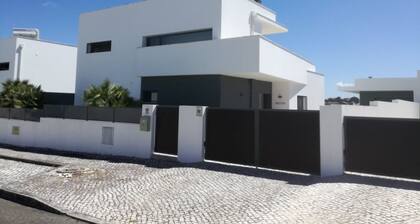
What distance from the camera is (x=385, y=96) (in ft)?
114

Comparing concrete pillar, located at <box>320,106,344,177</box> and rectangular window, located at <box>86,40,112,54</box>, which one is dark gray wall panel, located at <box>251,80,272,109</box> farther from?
concrete pillar, located at <box>320,106,344,177</box>

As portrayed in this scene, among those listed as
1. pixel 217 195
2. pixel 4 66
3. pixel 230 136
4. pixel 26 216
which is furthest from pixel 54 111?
pixel 4 66

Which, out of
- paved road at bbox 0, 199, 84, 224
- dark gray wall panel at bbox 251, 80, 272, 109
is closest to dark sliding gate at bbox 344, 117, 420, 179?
paved road at bbox 0, 199, 84, 224

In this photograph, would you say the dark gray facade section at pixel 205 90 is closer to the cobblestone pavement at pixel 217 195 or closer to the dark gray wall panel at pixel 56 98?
the dark gray wall panel at pixel 56 98

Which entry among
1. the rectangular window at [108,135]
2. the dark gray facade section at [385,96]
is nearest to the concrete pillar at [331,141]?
the rectangular window at [108,135]

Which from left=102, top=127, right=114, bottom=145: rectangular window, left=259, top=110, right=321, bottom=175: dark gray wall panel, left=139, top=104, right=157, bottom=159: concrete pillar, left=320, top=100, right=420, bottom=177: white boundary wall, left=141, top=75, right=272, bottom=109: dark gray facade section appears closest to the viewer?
left=320, top=100, right=420, bottom=177: white boundary wall

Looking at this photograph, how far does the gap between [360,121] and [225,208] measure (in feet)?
14.9

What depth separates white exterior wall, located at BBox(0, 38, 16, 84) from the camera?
2609cm

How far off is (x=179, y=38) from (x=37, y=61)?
1516 cm

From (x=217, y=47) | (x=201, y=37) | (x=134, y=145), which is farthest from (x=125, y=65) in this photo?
(x=134, y=145)

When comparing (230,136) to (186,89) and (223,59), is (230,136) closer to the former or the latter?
(223,59)

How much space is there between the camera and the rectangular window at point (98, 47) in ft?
68.4

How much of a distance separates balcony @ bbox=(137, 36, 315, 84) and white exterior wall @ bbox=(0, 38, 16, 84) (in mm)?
13492

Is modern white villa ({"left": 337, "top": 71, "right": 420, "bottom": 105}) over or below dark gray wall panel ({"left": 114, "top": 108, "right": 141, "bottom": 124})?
over
